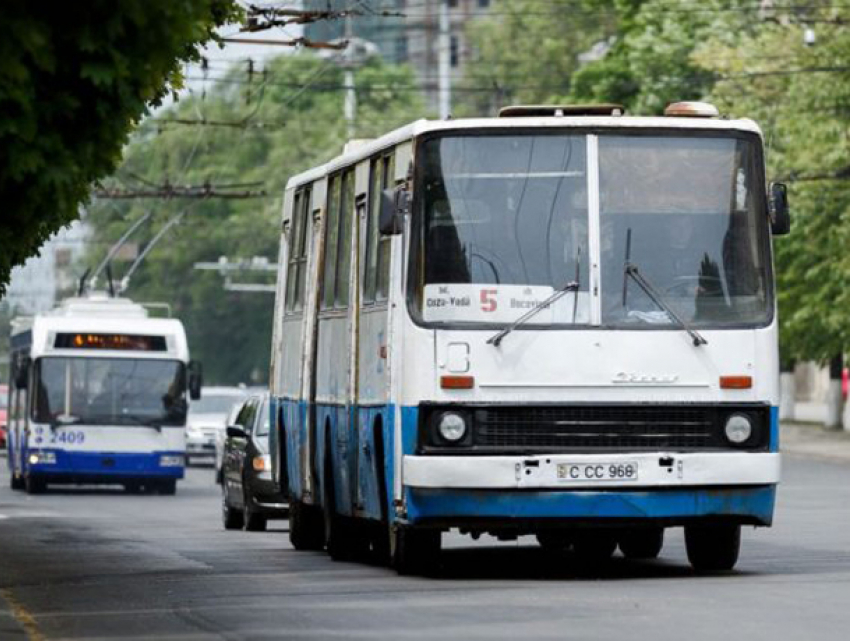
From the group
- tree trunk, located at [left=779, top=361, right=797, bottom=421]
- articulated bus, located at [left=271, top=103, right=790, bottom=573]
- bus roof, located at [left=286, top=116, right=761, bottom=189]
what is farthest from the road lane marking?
tree trunk, located at [left=779, top=361, right=797, bottom=421]

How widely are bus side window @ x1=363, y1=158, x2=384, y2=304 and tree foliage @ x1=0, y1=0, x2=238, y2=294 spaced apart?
222 inches

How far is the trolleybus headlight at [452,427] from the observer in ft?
59.5

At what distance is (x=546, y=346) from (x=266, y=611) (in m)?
3.08

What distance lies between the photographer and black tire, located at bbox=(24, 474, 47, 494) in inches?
1704

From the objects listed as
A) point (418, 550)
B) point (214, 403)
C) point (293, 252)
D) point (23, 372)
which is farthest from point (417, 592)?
point (214, 403)

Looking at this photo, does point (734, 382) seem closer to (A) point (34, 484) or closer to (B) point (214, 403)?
(A) point (34, 484)

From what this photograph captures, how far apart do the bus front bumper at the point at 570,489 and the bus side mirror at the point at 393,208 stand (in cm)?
150

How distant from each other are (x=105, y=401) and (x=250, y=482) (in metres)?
14.1

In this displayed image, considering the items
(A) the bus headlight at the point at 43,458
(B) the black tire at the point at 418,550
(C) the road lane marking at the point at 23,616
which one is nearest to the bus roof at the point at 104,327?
(A) the bus headlight at the point at 43,458

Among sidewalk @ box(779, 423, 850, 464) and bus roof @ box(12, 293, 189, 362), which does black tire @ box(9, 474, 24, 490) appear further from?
sidewalk @ box(779, 423, 850, 464)

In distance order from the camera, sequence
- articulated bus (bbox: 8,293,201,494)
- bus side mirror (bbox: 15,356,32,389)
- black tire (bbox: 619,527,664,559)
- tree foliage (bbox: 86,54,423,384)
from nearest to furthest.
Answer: black tire (bbox: 619,527,664,559)
articulated bus (bbox: 8,293,201,494)
bus side mirror (bbox: 15,356,32,389)
tree foliage (bbox: 86,54,423,384)

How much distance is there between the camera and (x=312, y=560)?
2217 centimetres

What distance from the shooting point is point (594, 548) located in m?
21.8

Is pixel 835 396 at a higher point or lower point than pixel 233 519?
higher
